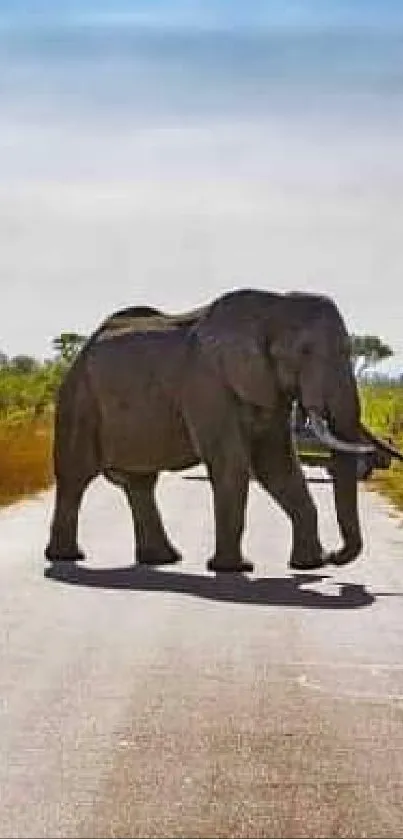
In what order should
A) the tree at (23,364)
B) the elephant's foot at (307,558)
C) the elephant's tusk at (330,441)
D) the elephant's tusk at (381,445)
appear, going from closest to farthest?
the elephant's tusk at (330,441), the elephant's tusk at (381,445), the elephant's foot at (307,558), the tree at (23,364)

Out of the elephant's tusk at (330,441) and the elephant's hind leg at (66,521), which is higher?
the elephant's tusk at (330,441)

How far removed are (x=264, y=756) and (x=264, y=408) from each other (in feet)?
35.5

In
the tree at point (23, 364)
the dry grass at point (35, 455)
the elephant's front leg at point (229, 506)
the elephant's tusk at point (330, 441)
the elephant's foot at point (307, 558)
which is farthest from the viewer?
the tree at point (23, 364)

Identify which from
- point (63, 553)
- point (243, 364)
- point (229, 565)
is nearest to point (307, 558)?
point (229, 565)

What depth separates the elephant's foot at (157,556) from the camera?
68.1ft

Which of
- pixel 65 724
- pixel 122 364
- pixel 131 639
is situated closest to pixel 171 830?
pixel 65 724

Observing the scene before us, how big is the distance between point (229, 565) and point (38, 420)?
75511 mm

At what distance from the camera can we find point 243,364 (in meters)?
20.0

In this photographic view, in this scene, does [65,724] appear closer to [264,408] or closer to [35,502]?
[264,408]

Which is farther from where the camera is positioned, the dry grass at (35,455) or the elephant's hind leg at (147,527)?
the dry grass at (35,455)

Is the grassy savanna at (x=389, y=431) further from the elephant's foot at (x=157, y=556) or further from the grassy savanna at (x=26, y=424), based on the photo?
the elephant's foot at (x=157, y=556)

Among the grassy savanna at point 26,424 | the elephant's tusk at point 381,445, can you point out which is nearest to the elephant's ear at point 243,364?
the elephant's tusk at point 381,445

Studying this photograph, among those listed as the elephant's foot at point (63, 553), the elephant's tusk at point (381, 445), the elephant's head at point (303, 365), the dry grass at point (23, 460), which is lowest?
the dry grass at point (23, 460)

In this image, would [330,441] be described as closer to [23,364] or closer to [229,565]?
[229,565]
